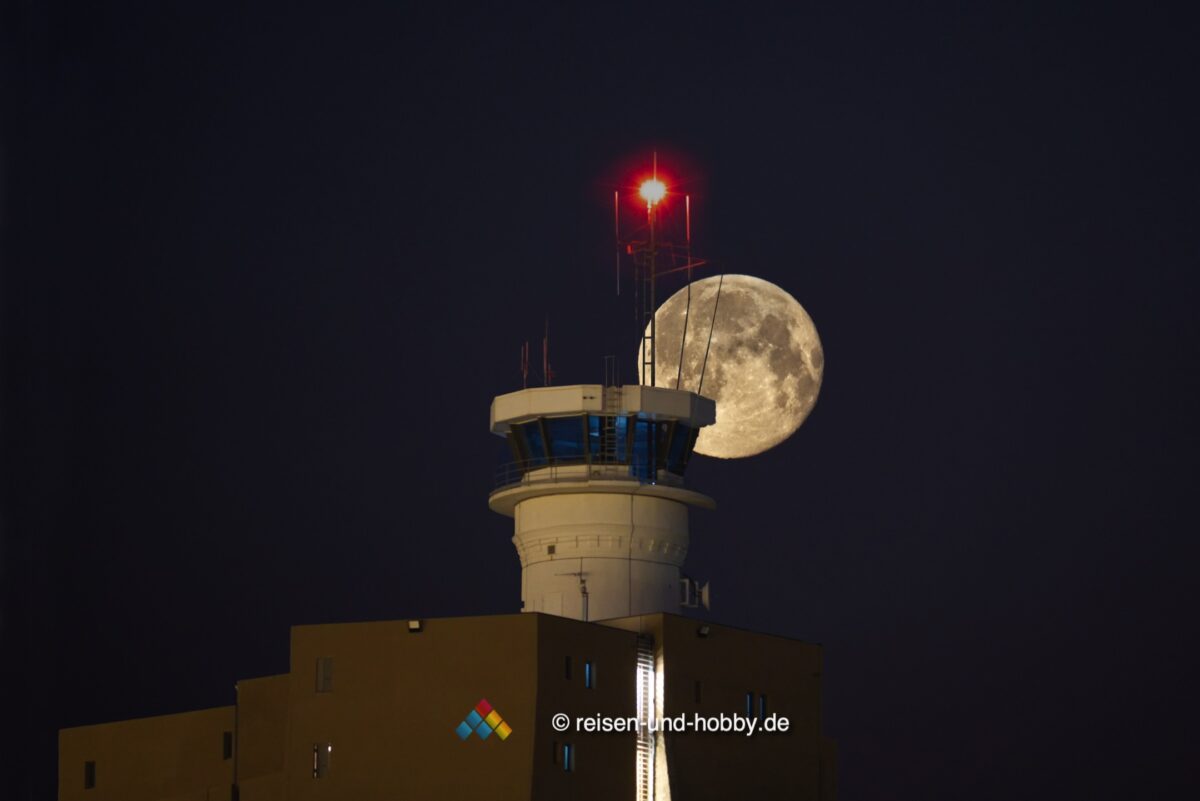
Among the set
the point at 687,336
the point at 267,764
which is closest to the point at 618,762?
the point at 267,764

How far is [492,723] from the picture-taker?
2670 inches

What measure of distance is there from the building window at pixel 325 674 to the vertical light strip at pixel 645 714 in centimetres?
824

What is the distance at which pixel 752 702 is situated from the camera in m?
75.8

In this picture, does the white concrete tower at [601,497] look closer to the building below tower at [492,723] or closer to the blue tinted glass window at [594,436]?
the blue tinted glass window at [594,436]

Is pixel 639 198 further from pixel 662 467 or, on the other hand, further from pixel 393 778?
pixel 393 778

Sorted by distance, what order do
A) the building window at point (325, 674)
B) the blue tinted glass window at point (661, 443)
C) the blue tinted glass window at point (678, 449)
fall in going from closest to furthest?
the building window at point (325, 674)
the blue tinted glass window at point (661, 443)
the blue tinted glass window at point (678, 449)

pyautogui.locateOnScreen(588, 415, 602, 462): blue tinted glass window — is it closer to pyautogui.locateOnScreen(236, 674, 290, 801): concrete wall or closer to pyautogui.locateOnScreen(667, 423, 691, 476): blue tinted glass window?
pyautogui.locateOnScreen(667, 423, 691, 476): blue tinted glass window

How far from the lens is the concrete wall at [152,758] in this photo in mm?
73938

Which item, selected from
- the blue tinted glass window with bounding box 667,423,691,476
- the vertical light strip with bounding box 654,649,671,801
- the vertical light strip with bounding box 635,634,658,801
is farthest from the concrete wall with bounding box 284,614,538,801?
the blue tinted glass window with bounding box 667,423,691,476

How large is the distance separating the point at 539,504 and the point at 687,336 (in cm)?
858

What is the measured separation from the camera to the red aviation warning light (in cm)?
8250

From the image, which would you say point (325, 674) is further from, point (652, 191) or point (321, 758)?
point (652, 191)

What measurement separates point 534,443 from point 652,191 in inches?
340

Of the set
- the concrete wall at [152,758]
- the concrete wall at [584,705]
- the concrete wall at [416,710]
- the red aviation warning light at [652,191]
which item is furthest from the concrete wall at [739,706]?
the red aviation warning light at [652,191]
